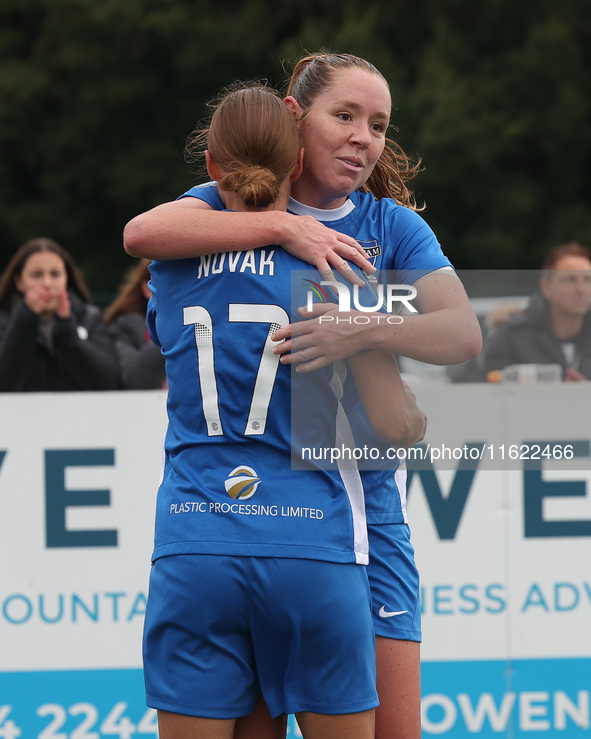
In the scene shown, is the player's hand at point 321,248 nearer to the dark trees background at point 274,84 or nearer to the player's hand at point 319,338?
the player's hand at point 319,338

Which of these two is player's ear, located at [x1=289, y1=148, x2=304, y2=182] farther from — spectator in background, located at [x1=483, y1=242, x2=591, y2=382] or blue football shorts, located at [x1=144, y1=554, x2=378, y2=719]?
spectator in background, located at [x1=483, y1=242, x2=591, y2=382]

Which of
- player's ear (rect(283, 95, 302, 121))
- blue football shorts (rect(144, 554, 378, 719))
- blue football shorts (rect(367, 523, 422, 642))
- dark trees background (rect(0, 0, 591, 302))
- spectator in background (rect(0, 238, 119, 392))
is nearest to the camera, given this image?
blue football shorts (rect(144, 554, 378, 719))

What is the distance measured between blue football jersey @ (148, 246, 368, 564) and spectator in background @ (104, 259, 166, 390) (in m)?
1.97

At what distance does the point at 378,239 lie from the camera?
6.94ft

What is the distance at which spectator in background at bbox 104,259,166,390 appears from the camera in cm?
427

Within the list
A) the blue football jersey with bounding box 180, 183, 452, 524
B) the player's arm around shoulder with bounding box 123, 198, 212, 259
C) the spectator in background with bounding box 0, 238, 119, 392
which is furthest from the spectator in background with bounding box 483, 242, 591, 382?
the player's arm around shoulder with bounding box 123, 198, 212, 259

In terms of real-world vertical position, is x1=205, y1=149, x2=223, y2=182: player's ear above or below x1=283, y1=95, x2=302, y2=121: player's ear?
A: below

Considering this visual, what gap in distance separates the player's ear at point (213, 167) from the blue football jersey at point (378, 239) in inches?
1.8

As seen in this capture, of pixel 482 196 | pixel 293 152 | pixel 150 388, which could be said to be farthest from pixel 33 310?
pixel 482 196

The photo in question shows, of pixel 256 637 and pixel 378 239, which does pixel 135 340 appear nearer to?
pixel 378 239

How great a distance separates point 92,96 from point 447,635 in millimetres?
17979

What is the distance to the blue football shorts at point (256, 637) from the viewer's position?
184 cm

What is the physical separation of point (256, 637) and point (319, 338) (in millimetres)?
569

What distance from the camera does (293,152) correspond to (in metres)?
1.92
